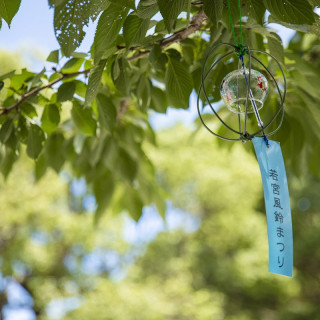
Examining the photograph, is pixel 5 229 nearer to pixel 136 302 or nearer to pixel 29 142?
pixel 136 302

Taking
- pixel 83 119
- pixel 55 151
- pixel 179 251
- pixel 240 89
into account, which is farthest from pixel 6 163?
pixel 179 251

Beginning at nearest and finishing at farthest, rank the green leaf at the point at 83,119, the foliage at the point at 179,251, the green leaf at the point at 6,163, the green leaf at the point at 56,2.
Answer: the green leaf at the point at 56,2 → the green leaf at the point at 83,119 → the green leaf at the point at 6,163 → the foliage at the point at 179,251

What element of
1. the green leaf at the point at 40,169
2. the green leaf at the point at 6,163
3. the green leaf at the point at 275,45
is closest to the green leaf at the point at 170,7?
the green leaf at the point at 275,45

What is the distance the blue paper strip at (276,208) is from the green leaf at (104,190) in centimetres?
77

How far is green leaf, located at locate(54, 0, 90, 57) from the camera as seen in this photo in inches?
18.1

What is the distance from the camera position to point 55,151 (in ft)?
3.34

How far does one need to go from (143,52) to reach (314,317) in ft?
19.6

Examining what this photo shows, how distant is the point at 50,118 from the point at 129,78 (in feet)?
0.59

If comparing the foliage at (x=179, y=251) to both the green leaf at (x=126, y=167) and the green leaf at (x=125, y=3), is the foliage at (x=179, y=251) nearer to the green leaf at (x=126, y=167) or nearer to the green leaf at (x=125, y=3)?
the green leaf at (x=126, y=167)

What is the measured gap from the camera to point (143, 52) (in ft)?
2.34

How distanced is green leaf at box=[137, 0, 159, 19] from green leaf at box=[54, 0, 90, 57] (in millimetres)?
63

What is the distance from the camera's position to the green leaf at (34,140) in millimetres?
767

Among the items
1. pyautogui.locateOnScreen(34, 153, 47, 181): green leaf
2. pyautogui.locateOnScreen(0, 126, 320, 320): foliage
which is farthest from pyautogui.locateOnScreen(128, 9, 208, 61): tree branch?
pyautogui.locateOnScreen(0, 126, 320, 320): foliage

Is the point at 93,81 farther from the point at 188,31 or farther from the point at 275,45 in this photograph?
the point at 275,45
